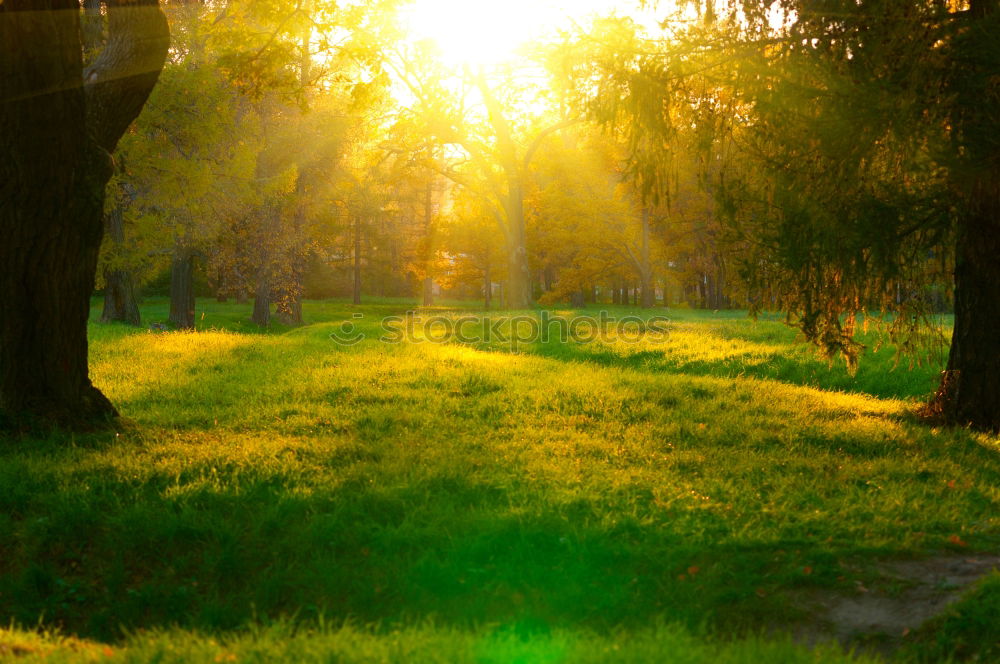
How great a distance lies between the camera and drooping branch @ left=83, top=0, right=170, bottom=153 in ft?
28.7

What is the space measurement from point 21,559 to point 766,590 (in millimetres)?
5471

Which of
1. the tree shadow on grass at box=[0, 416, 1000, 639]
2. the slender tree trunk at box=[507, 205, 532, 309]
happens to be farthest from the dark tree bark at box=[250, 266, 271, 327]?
the tree shadow on grass at box=[0, 416, 1000, 639]

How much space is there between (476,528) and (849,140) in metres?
6.10

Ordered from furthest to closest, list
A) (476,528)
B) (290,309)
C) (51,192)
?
(290,309) < (51,192) < (476,528)

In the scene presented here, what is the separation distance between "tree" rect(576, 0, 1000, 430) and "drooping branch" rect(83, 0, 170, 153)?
5.35 meters

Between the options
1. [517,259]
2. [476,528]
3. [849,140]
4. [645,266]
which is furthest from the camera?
[645,266]

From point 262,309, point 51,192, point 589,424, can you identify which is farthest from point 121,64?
point 262,309

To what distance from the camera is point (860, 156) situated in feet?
28.2

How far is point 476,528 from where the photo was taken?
6.11 metres

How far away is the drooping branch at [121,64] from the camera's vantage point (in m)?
8.76

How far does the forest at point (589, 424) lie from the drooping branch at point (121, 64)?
0.03 meters

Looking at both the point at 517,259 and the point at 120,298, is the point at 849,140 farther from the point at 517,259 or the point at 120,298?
the point at 517,259

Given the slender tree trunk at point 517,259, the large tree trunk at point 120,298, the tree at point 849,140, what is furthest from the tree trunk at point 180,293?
the tree at point 849,140

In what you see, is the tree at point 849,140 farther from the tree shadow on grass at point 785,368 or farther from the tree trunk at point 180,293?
the tree trunk at point 180,293
